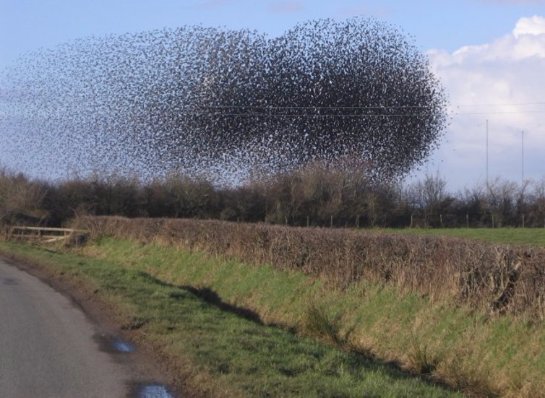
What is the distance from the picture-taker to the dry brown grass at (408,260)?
40.5 ft

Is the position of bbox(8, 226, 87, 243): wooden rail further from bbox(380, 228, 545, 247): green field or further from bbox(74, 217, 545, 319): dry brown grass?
bbox(74, 217, 545, 319): dry brown grass

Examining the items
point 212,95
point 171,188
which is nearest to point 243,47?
point 212,95

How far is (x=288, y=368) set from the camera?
10.3 m

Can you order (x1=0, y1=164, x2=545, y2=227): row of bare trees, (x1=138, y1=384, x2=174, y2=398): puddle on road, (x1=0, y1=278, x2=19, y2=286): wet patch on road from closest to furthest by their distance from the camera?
1. (x1=138, y1=384, x2=174, y2=398): puddle on road
2. (x1=0, y1=278, x2=19, y2=286): wet patch on road
3. (x1=0, y1=164, x2=545, y2=227): row of bare trees

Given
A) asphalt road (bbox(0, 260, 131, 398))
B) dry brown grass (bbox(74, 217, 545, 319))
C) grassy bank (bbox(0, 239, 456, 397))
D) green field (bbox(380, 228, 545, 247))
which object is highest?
green field (bbox(380, 228, 545, 247))

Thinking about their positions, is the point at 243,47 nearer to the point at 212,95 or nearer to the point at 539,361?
the point at 212,95

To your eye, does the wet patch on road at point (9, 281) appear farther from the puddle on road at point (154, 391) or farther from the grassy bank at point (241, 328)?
the puddle on road at point (154, 391)

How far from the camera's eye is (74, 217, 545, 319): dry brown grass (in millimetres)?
12352

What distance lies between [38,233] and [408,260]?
35417mm

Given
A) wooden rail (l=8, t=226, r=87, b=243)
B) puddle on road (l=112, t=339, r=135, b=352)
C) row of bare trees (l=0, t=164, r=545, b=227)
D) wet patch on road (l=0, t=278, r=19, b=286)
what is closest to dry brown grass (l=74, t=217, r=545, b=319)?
puddle on road (l=112, t=339, r=135, b=352)

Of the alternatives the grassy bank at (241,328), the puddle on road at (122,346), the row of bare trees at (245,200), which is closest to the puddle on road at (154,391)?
the grassy bank at (241,328)

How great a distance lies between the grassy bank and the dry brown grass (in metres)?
0.53

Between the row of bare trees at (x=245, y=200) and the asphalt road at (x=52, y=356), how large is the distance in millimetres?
36106

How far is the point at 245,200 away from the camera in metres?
57.4
